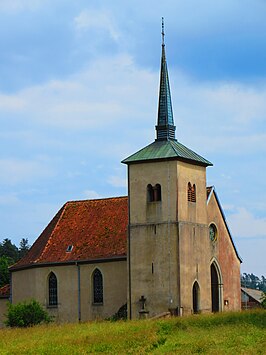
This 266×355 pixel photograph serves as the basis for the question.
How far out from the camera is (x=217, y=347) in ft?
122

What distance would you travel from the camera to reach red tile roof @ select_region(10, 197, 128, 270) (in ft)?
193

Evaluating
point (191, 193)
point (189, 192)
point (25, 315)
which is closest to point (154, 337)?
point (25, 315)

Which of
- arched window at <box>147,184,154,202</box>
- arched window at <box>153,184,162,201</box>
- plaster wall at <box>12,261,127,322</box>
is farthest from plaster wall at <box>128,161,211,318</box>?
plaster wall at <box>12,261,127,322</box>

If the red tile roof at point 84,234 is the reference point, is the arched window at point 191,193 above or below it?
above

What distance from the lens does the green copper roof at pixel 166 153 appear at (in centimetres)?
5538

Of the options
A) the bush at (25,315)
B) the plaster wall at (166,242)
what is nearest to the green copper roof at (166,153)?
the plaster wall at (166,242)

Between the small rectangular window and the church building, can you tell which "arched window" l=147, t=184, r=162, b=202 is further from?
the small rectangular window

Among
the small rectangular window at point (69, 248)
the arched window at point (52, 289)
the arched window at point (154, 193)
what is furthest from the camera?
the small rectangular window at point (69, 248)

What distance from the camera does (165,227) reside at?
54.8 m

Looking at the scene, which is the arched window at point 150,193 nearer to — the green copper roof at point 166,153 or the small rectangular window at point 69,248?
the green copper roof at point 166,153

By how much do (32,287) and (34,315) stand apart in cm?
561

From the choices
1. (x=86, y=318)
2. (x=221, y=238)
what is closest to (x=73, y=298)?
(x=86, y=318)

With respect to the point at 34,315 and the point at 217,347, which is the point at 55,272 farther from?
the point at 217,347

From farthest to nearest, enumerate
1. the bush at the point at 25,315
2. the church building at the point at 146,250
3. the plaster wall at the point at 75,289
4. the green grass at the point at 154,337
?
the plaster wall at the point at 75,289 → the bush at the point at 25,315 → the church building at the point at 146,250 → the green grass at the point at 154,337
